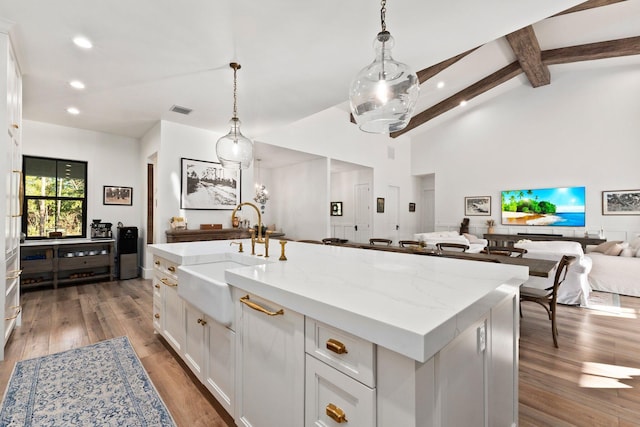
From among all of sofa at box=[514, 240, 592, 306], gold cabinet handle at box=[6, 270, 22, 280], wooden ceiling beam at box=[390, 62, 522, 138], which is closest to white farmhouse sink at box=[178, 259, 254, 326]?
gold cabinet handle at box=[6, 270, 22, 280]

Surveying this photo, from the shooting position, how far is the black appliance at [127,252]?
5359 mm

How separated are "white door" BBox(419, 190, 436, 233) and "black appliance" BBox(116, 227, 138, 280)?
8581 millimetres

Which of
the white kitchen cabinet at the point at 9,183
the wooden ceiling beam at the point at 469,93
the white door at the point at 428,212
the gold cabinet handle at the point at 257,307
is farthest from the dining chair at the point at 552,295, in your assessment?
the white door at the point at 428,212

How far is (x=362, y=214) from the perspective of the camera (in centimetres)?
844

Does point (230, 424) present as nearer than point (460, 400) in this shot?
No

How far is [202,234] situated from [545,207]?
812 cm

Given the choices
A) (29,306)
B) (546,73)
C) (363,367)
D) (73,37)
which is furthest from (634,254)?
(29,306)

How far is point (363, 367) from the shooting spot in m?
0.89

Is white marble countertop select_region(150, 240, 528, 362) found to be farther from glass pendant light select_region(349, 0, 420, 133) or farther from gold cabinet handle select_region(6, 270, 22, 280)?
gold cabinet handle select_region(6, 270, 22, 280)

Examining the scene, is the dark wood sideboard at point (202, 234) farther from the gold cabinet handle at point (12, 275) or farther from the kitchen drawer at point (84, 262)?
the gold cabinet handle at point (12, 275)

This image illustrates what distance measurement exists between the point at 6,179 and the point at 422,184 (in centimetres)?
1009

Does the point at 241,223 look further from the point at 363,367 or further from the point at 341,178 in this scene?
the point at 363,367

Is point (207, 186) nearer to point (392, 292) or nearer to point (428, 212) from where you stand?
point (392, 292)

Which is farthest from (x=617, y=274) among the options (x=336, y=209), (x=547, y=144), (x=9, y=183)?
(x=9, y=183)
